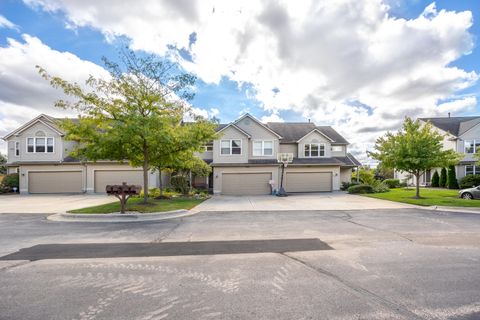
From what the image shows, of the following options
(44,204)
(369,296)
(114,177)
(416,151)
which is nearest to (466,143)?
(416,151)

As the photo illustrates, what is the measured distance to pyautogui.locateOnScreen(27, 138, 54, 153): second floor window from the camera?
24.0 metres

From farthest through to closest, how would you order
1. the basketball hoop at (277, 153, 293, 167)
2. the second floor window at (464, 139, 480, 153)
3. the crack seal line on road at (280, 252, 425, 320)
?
the second floor window at (464, 139, 480, 153) → the basketball hoop at (277, 153, 293, 167) → the crack seal line on road at (280, 252, 425, 320)

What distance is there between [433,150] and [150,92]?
1922cm

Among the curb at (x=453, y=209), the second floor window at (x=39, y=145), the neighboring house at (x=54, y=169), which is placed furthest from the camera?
the second floor window at (x=39, y=145)

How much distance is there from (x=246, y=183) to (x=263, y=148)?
408 centimetres

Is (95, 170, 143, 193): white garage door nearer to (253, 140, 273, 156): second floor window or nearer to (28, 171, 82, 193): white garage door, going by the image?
(28, 171, 82, 193): white garage door

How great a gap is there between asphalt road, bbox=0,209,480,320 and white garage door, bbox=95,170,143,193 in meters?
15.5

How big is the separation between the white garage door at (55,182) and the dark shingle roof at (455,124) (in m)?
42.1

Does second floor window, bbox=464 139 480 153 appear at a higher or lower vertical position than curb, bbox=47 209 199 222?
higher

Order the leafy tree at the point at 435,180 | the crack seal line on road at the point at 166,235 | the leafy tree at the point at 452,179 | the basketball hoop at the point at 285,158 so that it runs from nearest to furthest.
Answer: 1. the crack seal line on road at the point at 166,235
2. the basketball hoop at the point at 285,158
3. the leafy tree at the point at 452,179
4. the leafy tree at the point at 435,180

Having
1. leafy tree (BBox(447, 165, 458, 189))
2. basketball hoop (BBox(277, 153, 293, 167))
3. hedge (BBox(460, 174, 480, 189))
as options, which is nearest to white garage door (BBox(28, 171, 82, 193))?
basketball hoop (BBox(277, 153, 293, 167))

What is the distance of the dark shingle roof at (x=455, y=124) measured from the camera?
2856cm

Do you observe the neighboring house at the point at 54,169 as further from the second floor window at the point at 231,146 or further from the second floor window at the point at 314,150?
the second floor window at the point at 314,150

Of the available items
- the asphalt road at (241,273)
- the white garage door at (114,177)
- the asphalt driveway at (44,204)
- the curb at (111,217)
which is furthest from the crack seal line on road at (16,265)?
the white garage door at (114,177)
